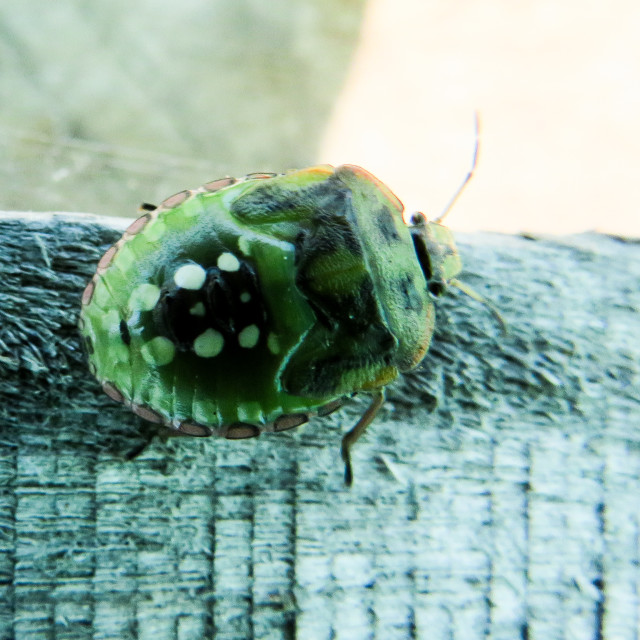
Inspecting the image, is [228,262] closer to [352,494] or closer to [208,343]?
[208,343]

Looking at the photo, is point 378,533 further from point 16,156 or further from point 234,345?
point 16,156

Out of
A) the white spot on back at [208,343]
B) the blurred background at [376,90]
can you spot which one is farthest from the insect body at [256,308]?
the blurred background at [376,90]

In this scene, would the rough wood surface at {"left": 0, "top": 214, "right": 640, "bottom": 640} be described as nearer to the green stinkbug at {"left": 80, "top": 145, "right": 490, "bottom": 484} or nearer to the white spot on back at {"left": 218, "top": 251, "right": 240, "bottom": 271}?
the green stinkbug at {"left": 80, "top": 145, "right": 490, "bottom": 484}

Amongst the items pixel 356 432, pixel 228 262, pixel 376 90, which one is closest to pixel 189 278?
pixel 228 262

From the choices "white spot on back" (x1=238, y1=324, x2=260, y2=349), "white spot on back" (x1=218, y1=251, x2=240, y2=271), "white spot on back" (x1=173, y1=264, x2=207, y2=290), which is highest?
"white spot on back" (x1=218, y1=251, x2=240, y2=271)

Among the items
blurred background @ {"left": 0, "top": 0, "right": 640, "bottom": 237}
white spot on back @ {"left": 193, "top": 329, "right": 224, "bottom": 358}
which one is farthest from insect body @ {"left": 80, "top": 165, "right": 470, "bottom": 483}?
blurred background @ {"left": 0, "top": 0, "right": 640, "bottom": 237}

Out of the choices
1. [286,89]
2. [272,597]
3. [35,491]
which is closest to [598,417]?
[272,597]
